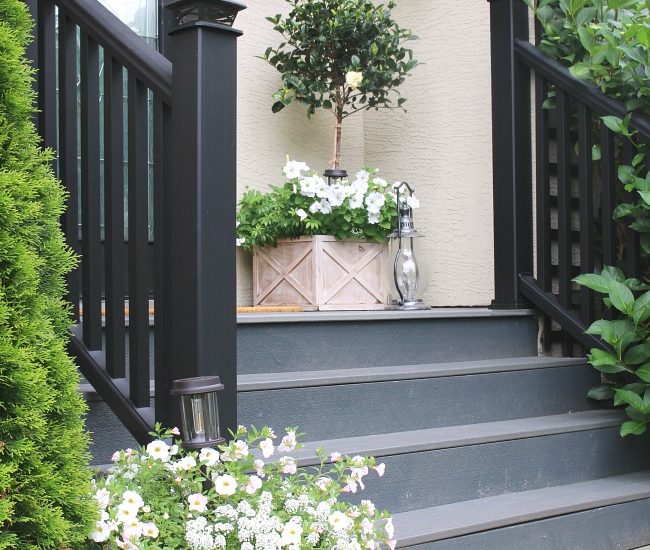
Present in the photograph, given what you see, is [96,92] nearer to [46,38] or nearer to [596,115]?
[46,38]

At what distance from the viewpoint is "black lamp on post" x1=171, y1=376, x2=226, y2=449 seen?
1808 mm

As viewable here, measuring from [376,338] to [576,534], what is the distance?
81cm

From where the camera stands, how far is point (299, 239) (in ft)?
11.7

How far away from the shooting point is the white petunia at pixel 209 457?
1729mm

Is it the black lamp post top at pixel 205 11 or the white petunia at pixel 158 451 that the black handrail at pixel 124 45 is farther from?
the white petunia at pixel 158 451

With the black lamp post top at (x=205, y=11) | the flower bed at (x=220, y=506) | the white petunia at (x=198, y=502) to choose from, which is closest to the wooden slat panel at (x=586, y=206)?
the flower bed at (x=220, y=506)

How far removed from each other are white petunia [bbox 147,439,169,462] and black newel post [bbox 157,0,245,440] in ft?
0.48

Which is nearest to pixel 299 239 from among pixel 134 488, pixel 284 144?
pixel 284 144

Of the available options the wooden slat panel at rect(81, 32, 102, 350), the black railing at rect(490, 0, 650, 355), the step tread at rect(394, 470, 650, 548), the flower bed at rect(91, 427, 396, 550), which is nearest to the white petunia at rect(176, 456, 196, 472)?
the flower bed at rect(91, 427, 396, 550)

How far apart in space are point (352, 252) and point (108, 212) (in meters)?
1.58

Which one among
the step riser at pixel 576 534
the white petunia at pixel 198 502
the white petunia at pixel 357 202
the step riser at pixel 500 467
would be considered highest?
the white petunia at pixel 357 202


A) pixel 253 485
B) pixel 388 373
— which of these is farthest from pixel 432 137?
pixel 253 485

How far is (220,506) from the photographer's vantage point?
5.54 ft

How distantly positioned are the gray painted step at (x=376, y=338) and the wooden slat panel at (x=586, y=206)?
9.2 inches
